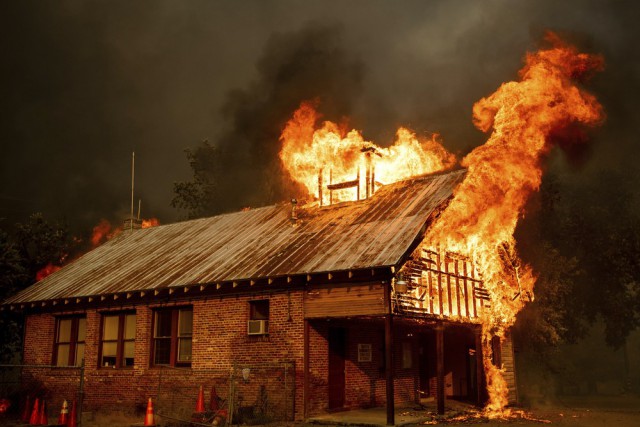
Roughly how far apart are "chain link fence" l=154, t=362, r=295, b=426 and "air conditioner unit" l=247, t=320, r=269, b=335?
3.36 feet

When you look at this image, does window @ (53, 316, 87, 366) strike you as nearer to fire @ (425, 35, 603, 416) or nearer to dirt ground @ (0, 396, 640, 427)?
dirt ground @ (0, 396, 640, 427)

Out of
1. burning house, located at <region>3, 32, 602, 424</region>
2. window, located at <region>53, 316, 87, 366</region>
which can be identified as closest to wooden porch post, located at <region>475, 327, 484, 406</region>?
burning house, located at <region>3, 32, 602, 424</region>

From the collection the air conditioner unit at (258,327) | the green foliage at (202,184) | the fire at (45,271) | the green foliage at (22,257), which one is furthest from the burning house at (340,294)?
the green foliage at (202,184)

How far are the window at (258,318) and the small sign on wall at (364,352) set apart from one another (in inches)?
124

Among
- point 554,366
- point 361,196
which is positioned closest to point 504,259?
point 361,196

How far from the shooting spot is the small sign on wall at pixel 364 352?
18234mm

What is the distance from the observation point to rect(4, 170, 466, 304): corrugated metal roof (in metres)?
16.4

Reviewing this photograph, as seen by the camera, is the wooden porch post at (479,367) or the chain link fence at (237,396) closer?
the chain link fence at (237,396)

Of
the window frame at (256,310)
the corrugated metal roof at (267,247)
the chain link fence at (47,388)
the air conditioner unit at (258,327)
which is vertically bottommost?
the chain link fence at (47,388)

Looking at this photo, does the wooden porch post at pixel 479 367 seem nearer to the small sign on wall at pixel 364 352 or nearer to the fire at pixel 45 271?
the small sign on wall at pixel 364 352

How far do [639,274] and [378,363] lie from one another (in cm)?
2215

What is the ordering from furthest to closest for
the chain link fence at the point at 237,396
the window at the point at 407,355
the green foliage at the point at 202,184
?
the green foliage at the point at 202,184 < the window at the point at 407,355 < the chain link fence at the point at 237,396

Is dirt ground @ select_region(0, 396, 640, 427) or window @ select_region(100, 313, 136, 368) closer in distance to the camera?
dirt ground @ select_region(0, 396, 640, 427)

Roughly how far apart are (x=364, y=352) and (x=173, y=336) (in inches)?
248
